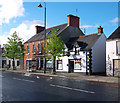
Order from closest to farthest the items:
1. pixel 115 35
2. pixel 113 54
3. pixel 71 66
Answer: pixel 113 54
pixel 115 35
pixel 71 66

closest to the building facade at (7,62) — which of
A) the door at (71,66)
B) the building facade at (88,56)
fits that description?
the door at (71,66)

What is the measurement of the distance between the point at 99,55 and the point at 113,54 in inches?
170

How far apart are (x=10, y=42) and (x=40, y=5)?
1578 cm

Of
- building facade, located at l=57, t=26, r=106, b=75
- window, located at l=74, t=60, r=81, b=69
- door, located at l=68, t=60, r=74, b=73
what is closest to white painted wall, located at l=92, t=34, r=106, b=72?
building facade, located at l=57, t=26, r=106, b=75

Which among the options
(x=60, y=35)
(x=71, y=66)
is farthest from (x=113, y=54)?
(x=60, y=35)

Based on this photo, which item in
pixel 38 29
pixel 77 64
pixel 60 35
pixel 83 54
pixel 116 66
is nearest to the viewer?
pixel 116 66

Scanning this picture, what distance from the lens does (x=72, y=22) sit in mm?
31891

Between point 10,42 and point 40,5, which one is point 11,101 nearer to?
point 40,5

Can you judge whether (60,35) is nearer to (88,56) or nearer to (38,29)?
(88,56)

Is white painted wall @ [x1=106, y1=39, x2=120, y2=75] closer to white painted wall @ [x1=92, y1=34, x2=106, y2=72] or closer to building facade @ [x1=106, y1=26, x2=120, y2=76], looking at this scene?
building facade @ [x1=106, y1=26, x2=120, y2=76]

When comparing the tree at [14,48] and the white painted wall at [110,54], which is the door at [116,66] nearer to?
→ the white painted wall at [110,54]

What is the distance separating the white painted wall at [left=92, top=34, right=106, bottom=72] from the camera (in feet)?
76.5

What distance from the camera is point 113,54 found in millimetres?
20031

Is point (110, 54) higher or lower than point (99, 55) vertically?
higher
